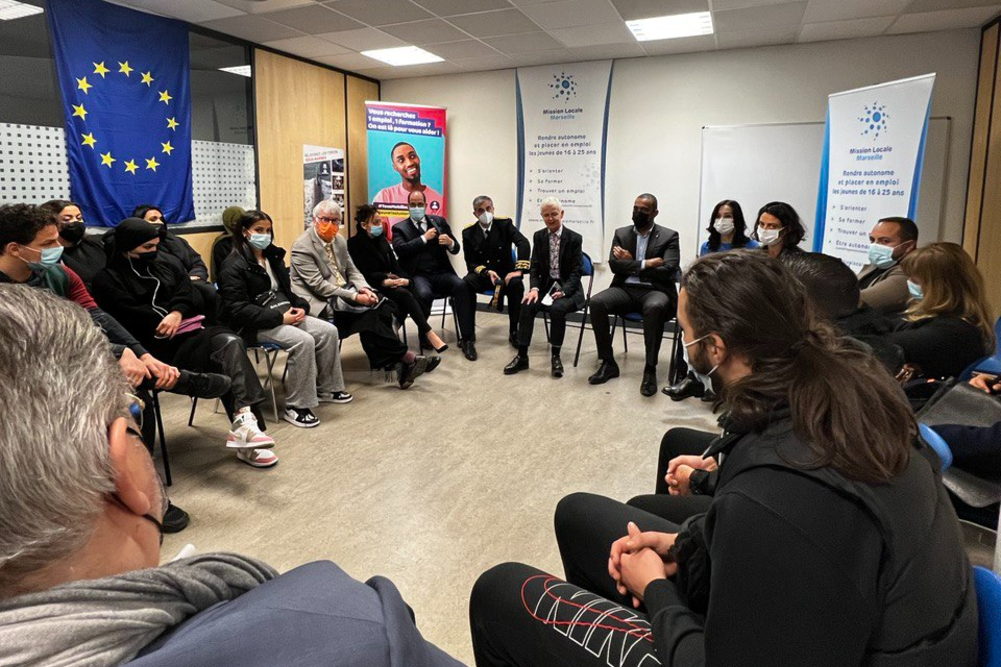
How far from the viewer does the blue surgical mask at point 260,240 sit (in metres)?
3.91

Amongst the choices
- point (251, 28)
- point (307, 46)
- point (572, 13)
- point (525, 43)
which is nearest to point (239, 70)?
point (251, 28)

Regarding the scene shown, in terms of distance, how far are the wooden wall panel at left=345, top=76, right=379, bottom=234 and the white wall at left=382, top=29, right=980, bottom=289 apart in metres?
0.41

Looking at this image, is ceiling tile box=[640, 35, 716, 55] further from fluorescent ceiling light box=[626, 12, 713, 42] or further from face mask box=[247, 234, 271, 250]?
face mask box=[247, 234, 271, 250]

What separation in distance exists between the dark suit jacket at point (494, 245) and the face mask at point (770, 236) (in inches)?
87.7

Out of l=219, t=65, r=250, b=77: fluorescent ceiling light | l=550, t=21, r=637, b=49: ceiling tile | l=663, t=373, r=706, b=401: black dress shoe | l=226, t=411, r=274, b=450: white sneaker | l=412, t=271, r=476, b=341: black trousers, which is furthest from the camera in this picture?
l=219, t=65, r=250, b=77: fluorescent ceiling light

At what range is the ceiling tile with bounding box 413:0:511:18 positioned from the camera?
4684 mm

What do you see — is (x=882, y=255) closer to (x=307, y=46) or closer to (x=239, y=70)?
(x=307, y=46)

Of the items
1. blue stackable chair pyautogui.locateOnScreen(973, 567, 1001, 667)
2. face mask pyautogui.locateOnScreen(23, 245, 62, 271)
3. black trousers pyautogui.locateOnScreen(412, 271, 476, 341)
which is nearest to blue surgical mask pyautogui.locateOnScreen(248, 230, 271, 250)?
face mask pyautogui.locateOnScreen(23, 245, 62, 271)

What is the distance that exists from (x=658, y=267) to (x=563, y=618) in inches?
159

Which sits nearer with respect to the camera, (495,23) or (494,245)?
(495,23)

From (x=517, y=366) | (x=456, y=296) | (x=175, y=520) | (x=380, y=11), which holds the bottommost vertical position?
(x=175, y=520)

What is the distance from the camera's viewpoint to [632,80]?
21.3ft

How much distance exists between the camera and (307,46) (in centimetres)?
605

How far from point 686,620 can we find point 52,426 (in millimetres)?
938
